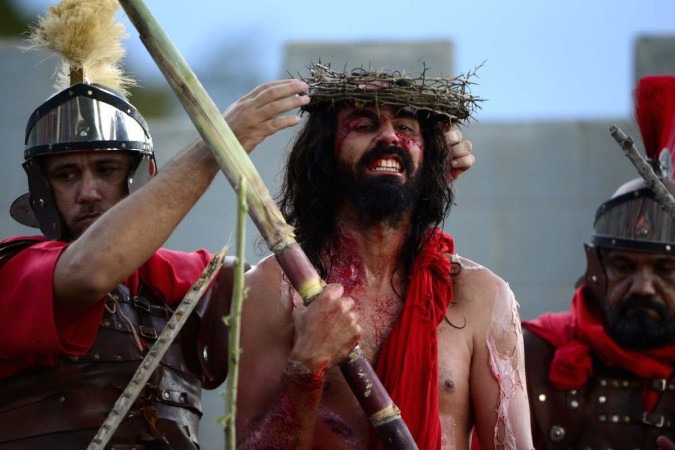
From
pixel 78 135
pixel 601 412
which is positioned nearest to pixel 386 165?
pixel 78 135

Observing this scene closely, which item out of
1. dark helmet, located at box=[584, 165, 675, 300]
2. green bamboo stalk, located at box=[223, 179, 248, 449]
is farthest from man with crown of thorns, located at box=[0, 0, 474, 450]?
dark helmet, located at box=[584, 165, 675, 300]

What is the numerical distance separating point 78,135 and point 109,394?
2.86 ft

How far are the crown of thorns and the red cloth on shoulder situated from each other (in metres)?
0.46

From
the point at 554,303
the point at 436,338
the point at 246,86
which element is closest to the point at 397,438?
the point at 436,338

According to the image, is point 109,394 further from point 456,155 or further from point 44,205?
point 456,155

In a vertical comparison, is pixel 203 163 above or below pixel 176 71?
below

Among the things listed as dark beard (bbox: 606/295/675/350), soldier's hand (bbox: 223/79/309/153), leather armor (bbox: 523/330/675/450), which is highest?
soldier's hand (bbox: 223/79/309/153)

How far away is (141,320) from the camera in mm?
4820

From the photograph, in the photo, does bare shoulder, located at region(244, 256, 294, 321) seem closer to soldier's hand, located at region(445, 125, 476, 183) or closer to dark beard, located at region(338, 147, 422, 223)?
dark beard, located at region(338, 147, 422, 223)

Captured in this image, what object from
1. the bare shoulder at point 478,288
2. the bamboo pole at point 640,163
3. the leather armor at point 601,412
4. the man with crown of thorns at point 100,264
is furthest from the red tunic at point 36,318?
the leather armor at point 601,412

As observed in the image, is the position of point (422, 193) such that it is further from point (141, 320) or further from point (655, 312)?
point (655, 312)

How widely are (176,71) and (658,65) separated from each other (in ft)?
17.1

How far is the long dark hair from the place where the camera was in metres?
4.66

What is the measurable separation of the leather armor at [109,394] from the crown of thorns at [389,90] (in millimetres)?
913
